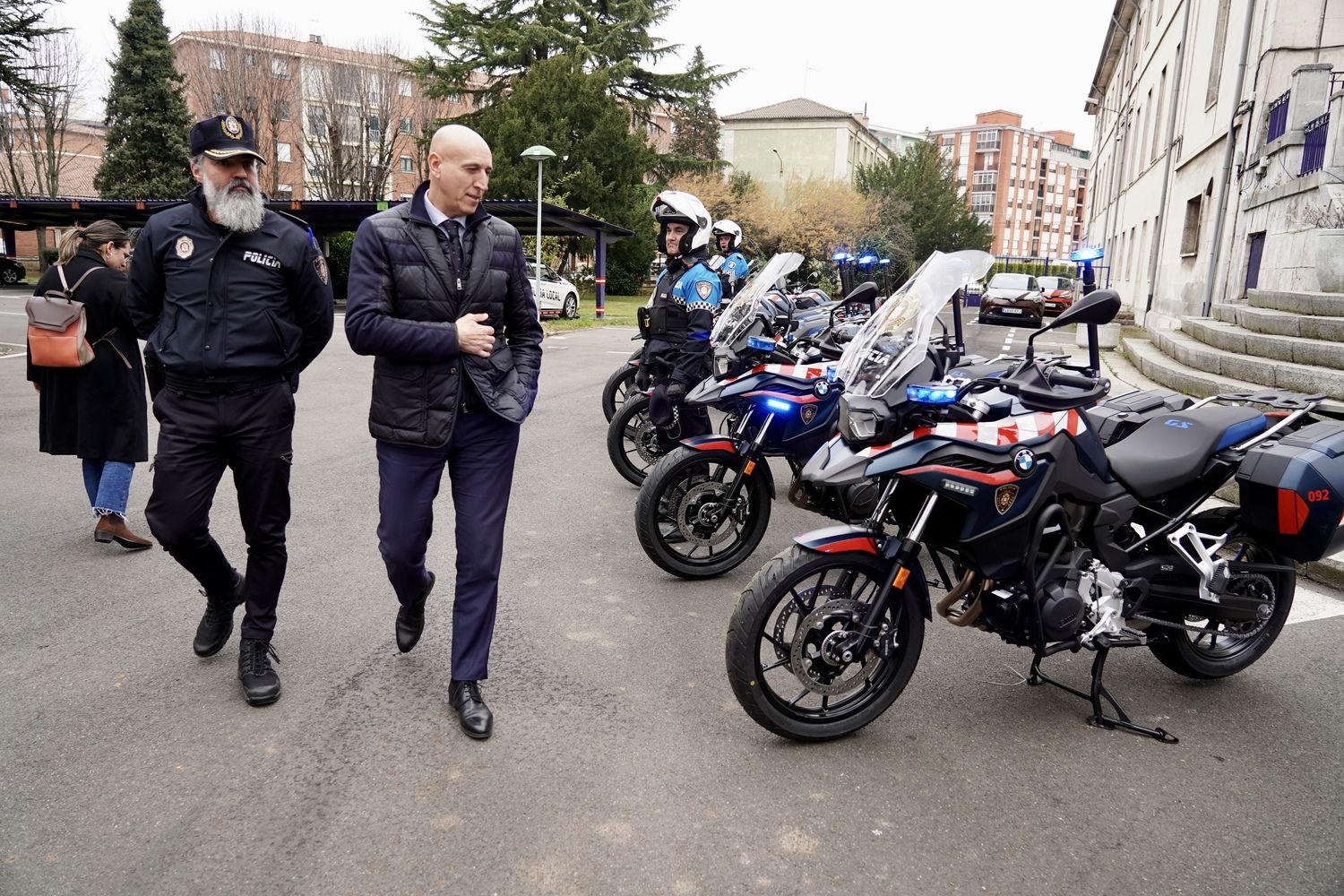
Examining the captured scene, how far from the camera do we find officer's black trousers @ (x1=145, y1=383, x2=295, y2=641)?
338 centimetres

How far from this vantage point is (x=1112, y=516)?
331 centimetres

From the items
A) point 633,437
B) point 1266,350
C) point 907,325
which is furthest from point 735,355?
point 1266,350

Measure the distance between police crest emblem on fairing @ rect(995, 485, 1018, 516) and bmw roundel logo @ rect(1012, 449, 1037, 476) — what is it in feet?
0.19

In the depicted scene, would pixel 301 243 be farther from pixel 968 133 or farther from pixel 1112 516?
pixel 968 133

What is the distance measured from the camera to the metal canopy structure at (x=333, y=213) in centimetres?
2439

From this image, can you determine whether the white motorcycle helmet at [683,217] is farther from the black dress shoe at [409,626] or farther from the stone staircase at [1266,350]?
the stone staircase at [1266,350]

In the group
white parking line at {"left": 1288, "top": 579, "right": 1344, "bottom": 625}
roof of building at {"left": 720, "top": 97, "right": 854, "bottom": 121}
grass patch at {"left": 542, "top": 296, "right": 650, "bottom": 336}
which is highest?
roof of building at {"left": 720, "top": 97, "right": 854, "bottom": 121}

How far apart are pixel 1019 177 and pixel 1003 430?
5461 inches

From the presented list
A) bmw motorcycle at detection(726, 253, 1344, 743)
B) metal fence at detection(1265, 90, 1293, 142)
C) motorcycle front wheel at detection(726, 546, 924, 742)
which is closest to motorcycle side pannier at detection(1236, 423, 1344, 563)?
bmw motorcycle at detection(726, 253, 1344, 743)

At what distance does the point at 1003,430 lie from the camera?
308cm

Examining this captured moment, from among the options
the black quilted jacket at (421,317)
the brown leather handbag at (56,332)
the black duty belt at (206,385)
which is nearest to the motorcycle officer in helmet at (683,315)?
the black quilted jacket at (421,317)

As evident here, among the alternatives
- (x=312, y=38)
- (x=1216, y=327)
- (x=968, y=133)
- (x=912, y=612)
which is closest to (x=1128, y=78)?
(x=1216, y=327)

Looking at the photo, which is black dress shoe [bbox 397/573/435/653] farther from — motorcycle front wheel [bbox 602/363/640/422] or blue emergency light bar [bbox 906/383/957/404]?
motorcycle front wheel [bbox 602/363/640/422]

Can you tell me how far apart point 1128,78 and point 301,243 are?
4143 cm
